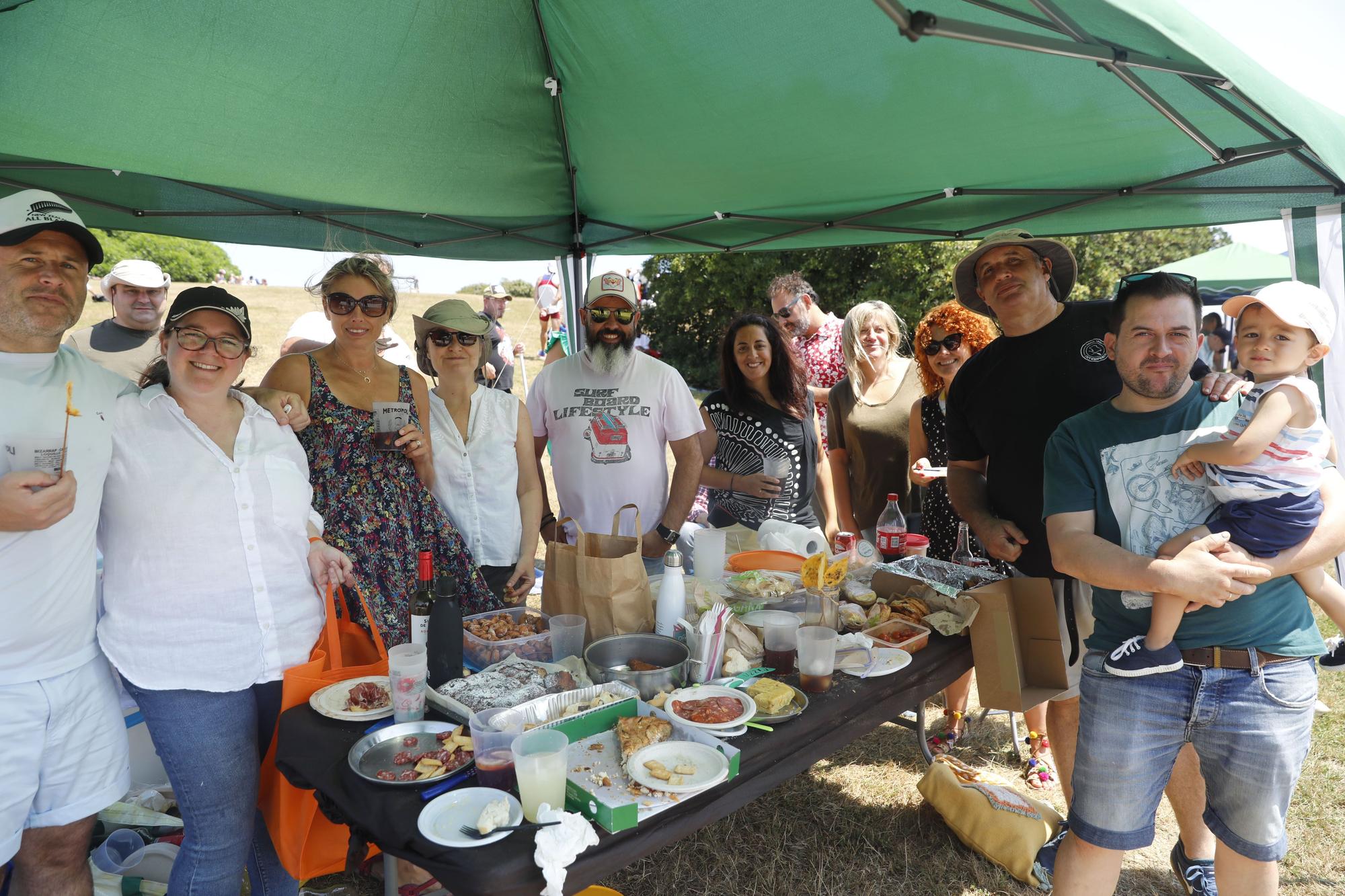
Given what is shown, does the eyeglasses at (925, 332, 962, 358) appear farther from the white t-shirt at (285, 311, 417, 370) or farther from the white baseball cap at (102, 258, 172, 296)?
the white baseball cap at (102, 258, 172, 296)

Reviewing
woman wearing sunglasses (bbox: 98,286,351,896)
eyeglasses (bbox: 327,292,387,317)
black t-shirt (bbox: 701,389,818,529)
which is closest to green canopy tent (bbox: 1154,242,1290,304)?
black t-shirt (bbox: 701,389,818,529)

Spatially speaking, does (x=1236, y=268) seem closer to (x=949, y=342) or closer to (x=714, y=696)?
(x=949, y=342)

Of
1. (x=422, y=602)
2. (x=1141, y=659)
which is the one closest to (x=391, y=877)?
(x=422, y=602)

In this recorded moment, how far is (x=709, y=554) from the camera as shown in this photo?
2.87 meters

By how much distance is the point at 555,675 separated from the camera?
1985mm

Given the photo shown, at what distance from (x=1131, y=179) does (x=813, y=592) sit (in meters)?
2.78

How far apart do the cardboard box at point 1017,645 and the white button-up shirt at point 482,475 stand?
5.84 ft

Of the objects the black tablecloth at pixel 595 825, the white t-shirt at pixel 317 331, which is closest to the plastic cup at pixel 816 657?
the black tablecloth at pixel 595 825

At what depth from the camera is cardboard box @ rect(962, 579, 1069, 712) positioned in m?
2.43

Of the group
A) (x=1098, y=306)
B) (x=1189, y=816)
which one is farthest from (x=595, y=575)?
(x=1189, y=816)

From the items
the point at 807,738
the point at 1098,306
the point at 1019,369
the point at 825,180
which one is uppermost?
the point at 825,180

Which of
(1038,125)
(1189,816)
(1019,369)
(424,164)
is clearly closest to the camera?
(1189,816)

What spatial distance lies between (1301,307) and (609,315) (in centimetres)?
254

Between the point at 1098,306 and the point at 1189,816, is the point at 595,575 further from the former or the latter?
the point at 1189,816
